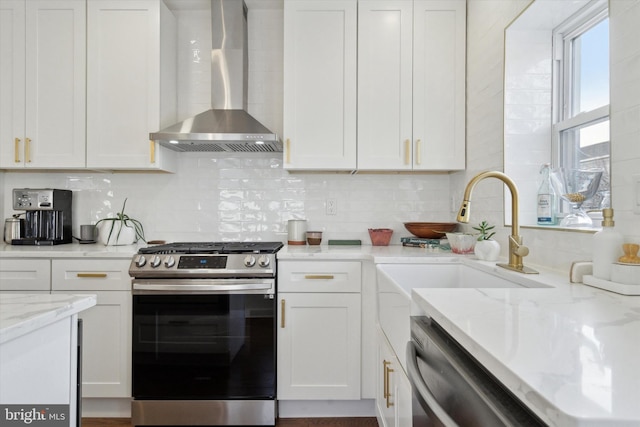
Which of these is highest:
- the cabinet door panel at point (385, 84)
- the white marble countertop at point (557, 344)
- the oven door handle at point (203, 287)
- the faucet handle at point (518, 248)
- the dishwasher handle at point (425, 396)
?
the cabinet door panel at point (385, 84)

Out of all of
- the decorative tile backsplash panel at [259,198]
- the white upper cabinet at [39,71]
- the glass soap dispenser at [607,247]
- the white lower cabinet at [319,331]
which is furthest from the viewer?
the decorative tile backsplash panel at [259,198]

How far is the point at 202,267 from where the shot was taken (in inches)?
82.7

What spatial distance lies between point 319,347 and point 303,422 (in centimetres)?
45

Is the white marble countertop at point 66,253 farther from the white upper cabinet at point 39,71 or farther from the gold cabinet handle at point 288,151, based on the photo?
the gold cabinet handle at point 288,151

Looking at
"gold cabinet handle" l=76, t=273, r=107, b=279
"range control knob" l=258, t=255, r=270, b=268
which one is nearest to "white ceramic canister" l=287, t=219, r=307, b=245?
"range control knob" l=258, t=255, r=270, b=268

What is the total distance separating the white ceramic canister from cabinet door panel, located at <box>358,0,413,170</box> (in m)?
0.59

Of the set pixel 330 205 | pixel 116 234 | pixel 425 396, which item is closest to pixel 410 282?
pixel 330 205

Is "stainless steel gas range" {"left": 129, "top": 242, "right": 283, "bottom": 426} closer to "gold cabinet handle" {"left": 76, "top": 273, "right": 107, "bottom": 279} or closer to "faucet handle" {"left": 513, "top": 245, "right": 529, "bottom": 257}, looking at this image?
"gold cabinet handle" {"left": 76, "top": 273, "right": 107, "bottom": 279}

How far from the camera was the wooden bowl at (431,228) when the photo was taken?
2.58 metres

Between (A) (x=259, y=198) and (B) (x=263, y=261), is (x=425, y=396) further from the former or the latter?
(A) (x=259, y=198)

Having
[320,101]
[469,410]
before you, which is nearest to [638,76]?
[469,410]

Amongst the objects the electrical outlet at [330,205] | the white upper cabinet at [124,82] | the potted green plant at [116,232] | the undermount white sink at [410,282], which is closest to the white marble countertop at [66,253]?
the potted green plant at [116,232]

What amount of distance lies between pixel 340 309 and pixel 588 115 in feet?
4.94

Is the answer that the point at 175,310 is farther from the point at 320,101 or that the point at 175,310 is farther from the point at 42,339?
the point at 320,101
